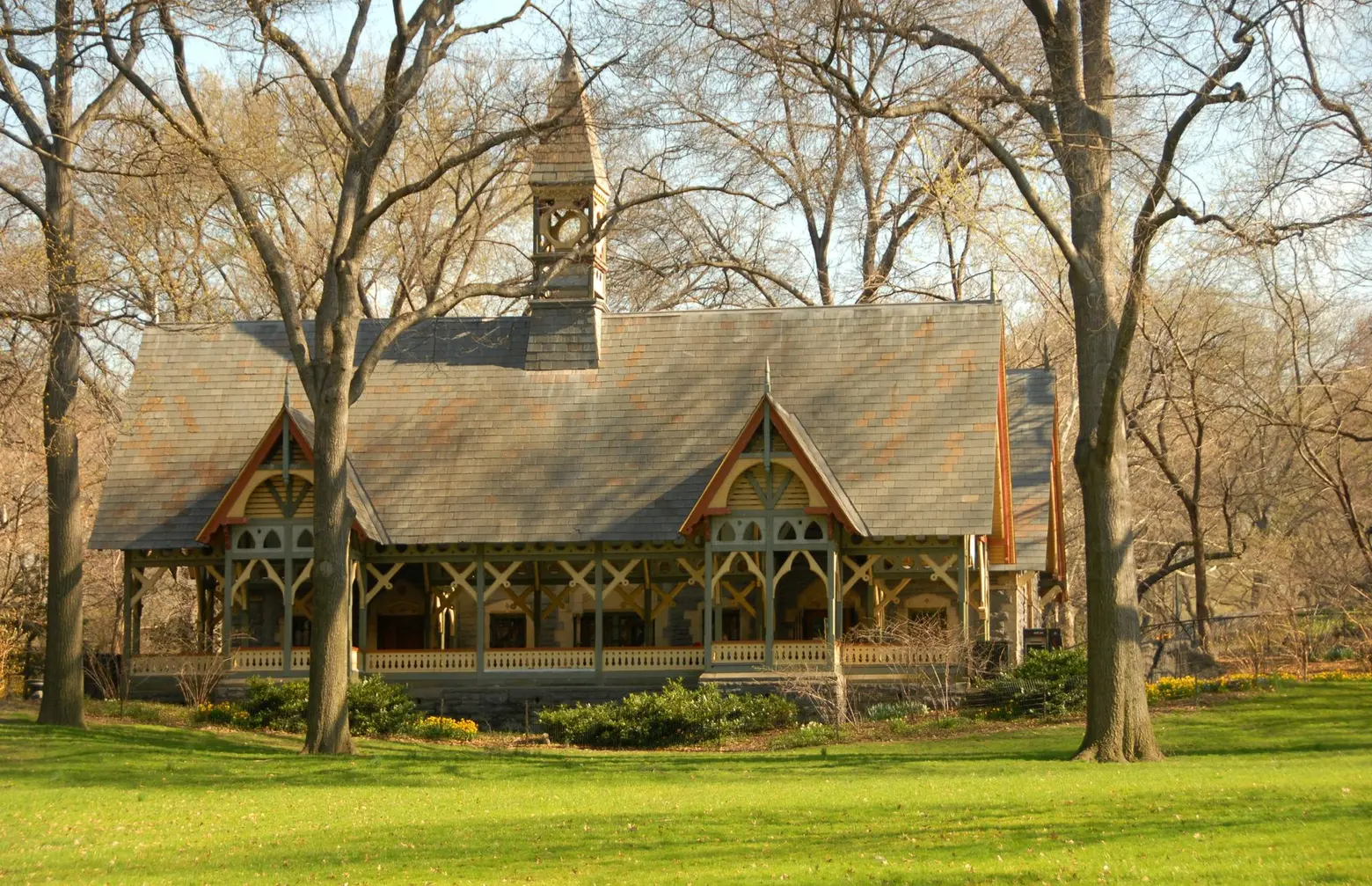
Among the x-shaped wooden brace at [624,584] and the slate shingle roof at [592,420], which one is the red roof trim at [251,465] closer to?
the slate shingle roof at [592,420]

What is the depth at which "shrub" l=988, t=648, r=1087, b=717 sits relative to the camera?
27422 millimetres

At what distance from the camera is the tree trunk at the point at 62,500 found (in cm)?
2466

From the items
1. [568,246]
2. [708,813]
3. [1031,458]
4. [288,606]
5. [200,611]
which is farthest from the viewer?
[1031,458]

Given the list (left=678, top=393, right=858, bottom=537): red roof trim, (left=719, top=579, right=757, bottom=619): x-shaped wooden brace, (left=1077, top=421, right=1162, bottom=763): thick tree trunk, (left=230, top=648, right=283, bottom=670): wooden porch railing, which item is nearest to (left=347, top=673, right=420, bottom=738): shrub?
(left=230, top=648, right=283, bottom=670): wooden porch railing

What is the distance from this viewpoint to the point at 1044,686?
27.7 m

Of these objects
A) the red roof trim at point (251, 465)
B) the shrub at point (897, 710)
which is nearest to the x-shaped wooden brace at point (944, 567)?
the shrub at point (897, 710)

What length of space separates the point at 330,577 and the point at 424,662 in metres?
8.29

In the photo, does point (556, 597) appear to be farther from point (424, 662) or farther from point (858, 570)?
point (858, 570)

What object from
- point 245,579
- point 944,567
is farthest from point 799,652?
point 245,579

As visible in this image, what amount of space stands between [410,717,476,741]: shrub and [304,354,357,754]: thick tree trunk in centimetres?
460

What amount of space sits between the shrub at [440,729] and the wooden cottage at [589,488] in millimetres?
2058

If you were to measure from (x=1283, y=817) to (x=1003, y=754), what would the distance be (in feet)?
27.3

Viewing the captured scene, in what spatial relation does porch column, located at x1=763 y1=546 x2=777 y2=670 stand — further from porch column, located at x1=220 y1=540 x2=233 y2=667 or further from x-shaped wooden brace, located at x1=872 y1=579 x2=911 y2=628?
porch column, located at x1=220 y1=540 x2=233 y2=667

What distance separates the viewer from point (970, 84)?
2192 cm
